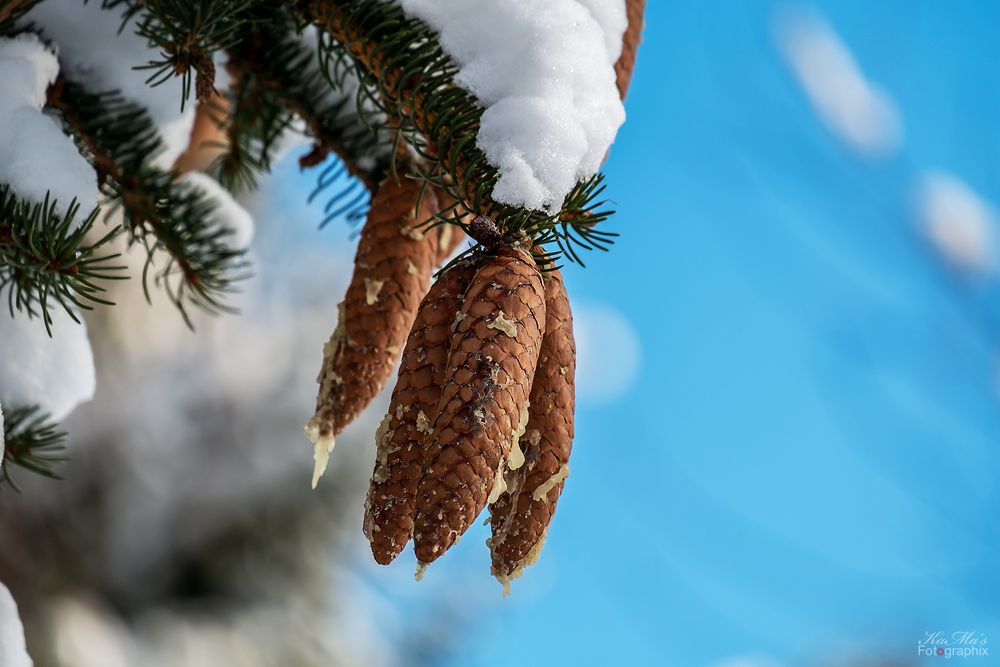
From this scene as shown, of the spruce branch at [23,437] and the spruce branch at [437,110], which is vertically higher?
the spruce branch at [437,110]

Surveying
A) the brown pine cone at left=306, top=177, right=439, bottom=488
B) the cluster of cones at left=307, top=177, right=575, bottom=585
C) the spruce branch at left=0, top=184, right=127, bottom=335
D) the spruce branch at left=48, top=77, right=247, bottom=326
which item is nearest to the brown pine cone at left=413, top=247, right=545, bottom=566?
the cluster of cones at left=307, top=177, right=575, bottom=585

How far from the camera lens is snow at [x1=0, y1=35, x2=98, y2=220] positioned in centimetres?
52

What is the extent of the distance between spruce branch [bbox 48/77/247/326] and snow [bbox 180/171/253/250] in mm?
24

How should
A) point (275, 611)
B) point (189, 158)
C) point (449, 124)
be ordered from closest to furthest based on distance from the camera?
point (449, 124) → point (189, 158) → point (275, 611)

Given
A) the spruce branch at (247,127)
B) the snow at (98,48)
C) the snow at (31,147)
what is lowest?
the snow at (31,147)

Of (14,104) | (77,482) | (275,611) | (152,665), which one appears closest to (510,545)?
(14,104)

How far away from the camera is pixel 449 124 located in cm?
48

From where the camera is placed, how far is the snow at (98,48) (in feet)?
2.10

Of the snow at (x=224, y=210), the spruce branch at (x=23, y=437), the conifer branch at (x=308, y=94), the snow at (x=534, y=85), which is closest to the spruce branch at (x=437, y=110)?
the snow at (x=534, y=85)

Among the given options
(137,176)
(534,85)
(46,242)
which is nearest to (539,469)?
(534,85)

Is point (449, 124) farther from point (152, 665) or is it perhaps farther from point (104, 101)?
point (152, 665)

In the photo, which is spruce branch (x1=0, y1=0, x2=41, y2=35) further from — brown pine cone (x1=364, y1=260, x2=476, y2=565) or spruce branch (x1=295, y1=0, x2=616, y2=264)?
brown pine cone (x1=364, y1=260, x2=476, y2=565)

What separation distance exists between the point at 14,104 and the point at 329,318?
7.05ft

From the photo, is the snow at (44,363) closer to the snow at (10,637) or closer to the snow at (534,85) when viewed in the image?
the snow at (10,637)
